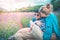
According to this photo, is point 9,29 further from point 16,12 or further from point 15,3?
point 15,3

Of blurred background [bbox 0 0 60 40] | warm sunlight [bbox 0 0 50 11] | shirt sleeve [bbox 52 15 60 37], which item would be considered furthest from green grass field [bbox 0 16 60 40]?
shirt sleeve [bbox 52 15 60 37]

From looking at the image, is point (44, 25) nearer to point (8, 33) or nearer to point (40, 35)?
point (40, 35)

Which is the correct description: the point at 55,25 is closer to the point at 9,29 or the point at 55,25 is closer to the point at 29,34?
the point at 29,34

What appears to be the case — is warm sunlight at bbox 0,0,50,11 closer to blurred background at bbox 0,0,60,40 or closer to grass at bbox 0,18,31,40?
blurred background at bbox 0,0,60,40

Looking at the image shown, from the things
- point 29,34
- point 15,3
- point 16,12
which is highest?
point 15,3

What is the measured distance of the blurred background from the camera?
6.97ft

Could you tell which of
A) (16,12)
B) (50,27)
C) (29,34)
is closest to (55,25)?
(50,27)

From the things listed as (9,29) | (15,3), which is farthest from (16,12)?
(9,29)

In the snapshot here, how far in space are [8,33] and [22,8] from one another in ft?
1.11

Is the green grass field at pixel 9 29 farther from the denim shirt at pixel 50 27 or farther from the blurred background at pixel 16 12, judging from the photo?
the denim shirt at pixel 50 27

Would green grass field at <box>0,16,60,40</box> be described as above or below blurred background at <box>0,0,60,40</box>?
below

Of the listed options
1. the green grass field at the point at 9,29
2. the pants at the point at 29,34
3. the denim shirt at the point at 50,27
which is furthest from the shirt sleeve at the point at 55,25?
the green grass field at the point at 9,29

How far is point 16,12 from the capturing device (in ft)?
7.13

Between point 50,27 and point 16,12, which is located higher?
point 16,12
